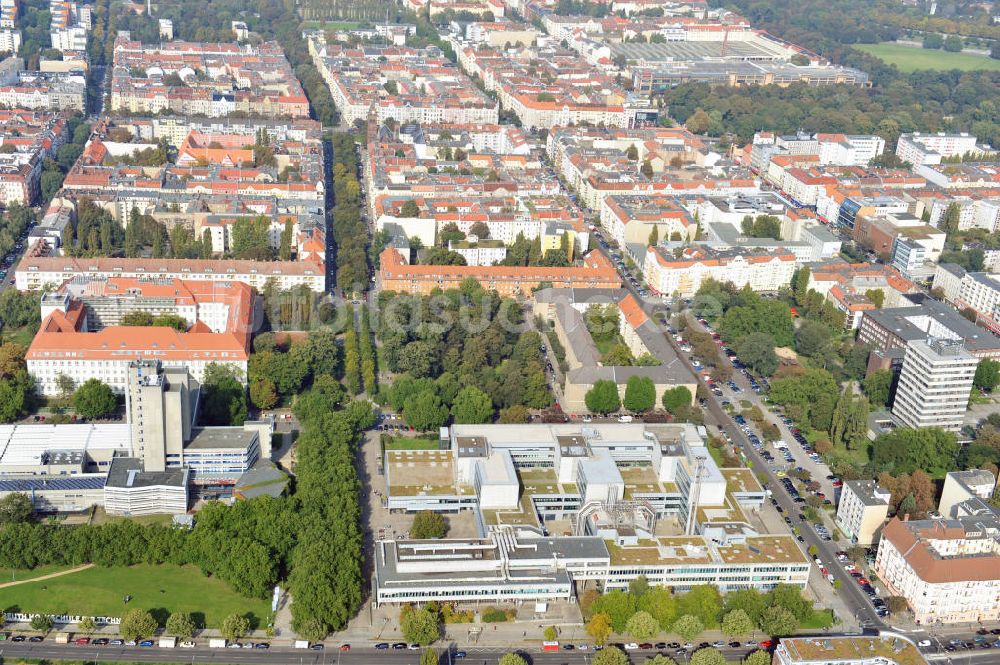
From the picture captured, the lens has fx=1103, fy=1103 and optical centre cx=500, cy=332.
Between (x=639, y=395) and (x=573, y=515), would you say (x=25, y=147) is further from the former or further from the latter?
(x=573, y=515)

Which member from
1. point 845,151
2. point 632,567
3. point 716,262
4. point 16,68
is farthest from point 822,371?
point 16,68

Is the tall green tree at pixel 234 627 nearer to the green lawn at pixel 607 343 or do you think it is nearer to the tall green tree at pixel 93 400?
the tall green tree at pixel 93 400

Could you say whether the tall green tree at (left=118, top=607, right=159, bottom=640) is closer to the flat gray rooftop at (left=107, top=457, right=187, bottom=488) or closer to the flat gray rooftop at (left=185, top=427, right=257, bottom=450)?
the flat gray rooftop at (left=107, top=457, right=187, bottom=488)

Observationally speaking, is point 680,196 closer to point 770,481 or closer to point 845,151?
point 845,151

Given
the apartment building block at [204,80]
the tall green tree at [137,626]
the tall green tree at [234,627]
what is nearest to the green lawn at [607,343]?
the tall green tree at [234,627]

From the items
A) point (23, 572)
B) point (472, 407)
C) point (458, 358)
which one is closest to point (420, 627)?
point (23, 572)
